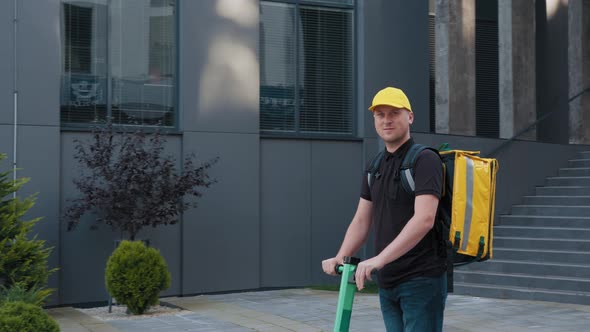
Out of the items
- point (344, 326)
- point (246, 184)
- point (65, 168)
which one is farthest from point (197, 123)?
point (344, 326)

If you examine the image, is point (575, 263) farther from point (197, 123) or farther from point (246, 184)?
point (197, 123)

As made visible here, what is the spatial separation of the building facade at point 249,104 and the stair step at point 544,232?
79 centimetres

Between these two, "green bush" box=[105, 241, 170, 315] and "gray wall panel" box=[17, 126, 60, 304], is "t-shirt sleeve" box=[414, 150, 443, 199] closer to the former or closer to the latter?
"green bush" box=[105, 241, 170, 315]

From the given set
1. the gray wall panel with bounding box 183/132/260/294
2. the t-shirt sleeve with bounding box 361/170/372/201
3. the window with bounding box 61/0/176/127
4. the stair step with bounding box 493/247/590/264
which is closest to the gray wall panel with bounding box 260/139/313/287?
the gray wall panel with bounding box 183/132/260/294

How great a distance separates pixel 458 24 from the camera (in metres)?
14.2

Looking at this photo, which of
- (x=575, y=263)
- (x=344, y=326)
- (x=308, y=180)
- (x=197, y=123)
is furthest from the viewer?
(x=308, y=180)

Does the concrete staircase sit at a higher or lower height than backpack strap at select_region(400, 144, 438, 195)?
lower

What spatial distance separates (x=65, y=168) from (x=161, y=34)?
2.56m

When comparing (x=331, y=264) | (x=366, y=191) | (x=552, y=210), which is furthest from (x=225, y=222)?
(x=331, y=264)

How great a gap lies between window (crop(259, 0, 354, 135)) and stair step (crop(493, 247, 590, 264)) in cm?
334

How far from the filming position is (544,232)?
12820 mm

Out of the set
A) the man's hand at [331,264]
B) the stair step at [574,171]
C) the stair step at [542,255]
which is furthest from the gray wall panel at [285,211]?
the man's hand at [331,264]

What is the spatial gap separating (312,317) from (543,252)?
3.93 m

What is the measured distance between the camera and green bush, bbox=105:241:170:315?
10.4 m
